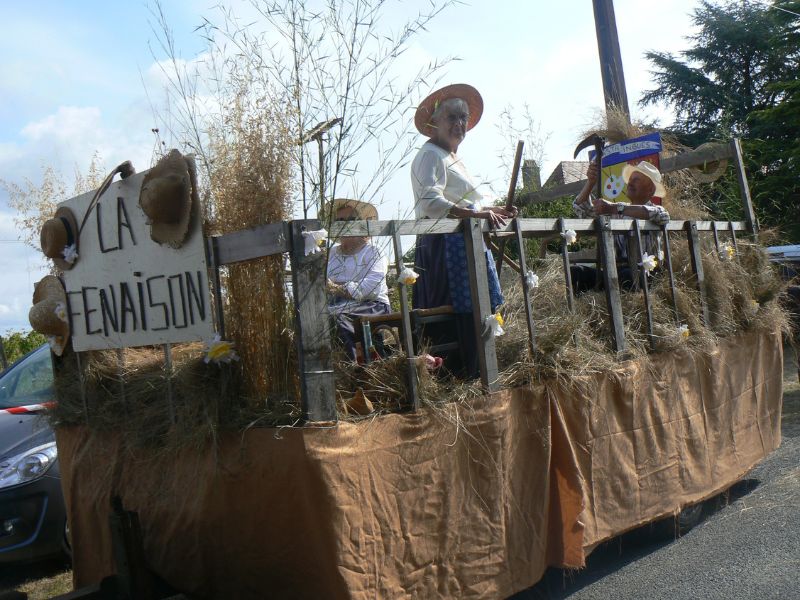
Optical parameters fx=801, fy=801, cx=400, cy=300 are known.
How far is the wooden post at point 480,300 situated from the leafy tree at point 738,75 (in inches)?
649

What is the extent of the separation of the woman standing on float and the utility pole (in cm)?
580

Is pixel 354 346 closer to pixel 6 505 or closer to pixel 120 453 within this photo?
pixel 120 453

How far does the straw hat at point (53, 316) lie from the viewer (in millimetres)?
3736

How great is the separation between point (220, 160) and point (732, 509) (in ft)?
13.5

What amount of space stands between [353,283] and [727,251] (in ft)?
9.43

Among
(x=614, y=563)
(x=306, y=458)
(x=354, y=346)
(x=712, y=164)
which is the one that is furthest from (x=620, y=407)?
(x=712, y=164)

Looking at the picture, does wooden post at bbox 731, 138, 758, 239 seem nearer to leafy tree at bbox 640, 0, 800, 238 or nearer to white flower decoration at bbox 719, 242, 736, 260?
white flower decoration at bbox 719, 242, 736, 260

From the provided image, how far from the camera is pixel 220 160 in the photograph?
320 centimetres

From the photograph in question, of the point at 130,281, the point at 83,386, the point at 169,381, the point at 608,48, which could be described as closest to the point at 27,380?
the point at 83,386

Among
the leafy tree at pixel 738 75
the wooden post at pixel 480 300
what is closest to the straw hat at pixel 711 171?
the wooden post at pixel 480 300

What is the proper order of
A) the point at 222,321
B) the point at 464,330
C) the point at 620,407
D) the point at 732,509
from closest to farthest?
1. the point at 222,321
2. the point at 464,330
3. the point at 620,407
4. the point at 732,509

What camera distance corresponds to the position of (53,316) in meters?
3.74

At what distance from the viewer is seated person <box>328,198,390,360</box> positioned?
3179 mm

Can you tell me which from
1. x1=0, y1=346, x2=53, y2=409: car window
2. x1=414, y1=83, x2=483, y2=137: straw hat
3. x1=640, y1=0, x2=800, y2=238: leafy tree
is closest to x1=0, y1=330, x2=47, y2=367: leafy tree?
x1=0, y1=346, x2=53, y2=409: car window
